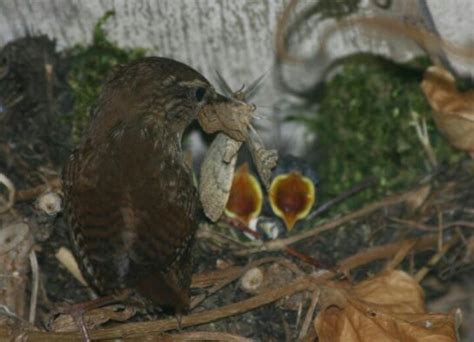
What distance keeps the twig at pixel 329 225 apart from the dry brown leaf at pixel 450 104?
10.1 inches

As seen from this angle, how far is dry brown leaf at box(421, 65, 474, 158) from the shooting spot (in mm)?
5066

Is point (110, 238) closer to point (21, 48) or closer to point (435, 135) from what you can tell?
point (21, 48)

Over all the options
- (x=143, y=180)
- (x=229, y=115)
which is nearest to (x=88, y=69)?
(x=229, y=115)

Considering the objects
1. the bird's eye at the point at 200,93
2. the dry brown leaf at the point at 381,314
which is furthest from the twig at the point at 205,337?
the bird's eye at the point at 200,93

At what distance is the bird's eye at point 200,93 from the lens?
→ 476 centimetres

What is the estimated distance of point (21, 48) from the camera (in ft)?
16.7

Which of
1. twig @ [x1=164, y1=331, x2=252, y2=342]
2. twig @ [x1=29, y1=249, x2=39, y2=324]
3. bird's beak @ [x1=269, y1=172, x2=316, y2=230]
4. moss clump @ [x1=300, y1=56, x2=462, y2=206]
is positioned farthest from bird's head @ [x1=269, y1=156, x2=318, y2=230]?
twig @ [x1=29, y1=249, x2=39, y2=324]

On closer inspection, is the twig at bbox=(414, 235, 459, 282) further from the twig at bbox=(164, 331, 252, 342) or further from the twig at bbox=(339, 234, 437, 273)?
the twig at bbox=(164, 331, 252, 342)

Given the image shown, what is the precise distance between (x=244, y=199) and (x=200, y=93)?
562 mm

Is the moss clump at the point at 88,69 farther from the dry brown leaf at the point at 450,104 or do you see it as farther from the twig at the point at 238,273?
the dry brown leaf at the point at 450,104

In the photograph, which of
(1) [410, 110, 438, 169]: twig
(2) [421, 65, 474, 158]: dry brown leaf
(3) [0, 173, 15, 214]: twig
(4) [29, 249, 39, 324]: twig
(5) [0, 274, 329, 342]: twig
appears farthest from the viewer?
(1) [410, 110, 438, 169]: twig

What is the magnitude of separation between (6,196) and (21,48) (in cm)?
59

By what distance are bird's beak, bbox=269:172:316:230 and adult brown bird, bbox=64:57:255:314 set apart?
0.39 metres

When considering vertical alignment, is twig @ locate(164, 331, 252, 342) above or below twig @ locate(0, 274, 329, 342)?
below
